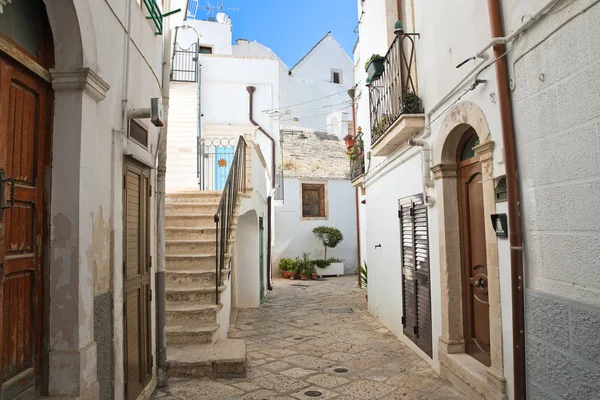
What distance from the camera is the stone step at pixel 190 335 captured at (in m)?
5.66

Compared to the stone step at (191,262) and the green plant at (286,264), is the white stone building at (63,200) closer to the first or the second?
the stone step at (191,262)

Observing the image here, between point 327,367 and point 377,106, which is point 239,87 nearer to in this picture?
point 377,106

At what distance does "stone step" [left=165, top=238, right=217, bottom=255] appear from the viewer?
719 cm

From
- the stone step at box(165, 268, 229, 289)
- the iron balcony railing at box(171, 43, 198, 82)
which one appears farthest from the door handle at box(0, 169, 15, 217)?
the iron balcony railing at box(171, 43, 198, 82)

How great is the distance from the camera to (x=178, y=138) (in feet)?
38.4

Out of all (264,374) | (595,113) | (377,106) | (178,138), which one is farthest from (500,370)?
(178,138)

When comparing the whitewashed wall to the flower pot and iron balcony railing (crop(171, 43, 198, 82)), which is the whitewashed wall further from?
iron balcony railing (crop(171, 43, 198, 82))

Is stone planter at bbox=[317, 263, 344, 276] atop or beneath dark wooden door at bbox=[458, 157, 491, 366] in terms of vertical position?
beneath

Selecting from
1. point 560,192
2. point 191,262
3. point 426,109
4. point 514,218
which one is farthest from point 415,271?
point 560,192

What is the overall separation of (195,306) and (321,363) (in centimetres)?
185

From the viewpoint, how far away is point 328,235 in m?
19.1

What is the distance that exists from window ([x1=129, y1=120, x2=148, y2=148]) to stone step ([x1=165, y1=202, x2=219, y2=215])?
404 cm

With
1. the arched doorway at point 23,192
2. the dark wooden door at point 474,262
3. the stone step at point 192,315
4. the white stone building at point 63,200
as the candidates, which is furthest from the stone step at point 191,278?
the arched doorway at point 23,192

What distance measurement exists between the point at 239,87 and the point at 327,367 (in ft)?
34.2
